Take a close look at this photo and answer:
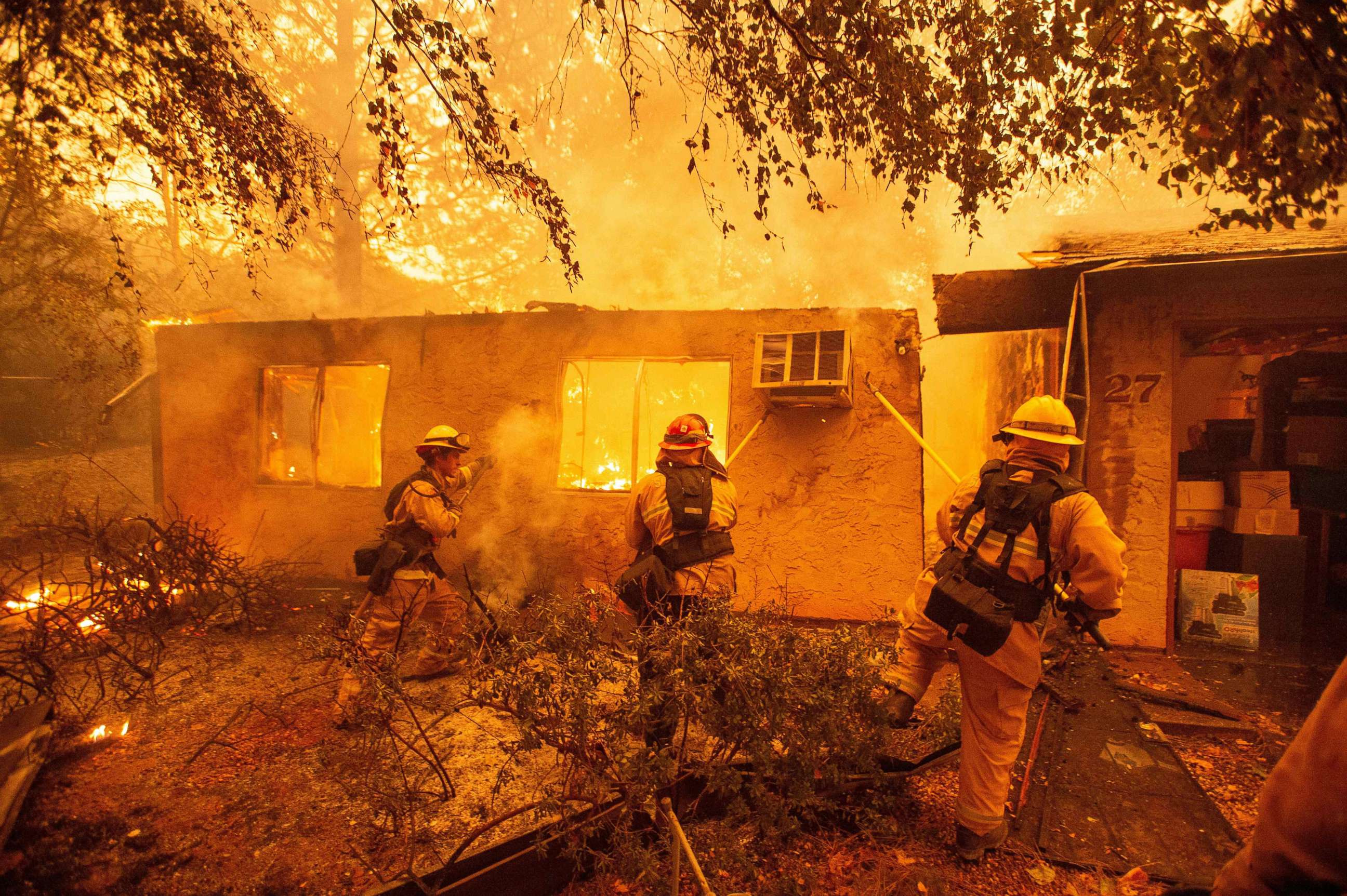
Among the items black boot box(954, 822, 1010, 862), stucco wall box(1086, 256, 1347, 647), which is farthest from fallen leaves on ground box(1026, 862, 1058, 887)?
stucco wall box(1086, 256, 1347, 647)

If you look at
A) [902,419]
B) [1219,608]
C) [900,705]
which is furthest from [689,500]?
[1219,608]

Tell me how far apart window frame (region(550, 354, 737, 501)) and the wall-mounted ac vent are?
57 centimetres

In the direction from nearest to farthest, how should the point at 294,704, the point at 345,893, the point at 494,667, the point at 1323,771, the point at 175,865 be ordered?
the point at 1323,771
the point at 494,667
the point at 345,893
the point at 175,865
the point at 294,704

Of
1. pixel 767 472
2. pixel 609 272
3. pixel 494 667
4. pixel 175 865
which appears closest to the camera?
pixel 494 667

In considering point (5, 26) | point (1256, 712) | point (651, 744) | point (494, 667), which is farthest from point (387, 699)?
point (1256, 712)

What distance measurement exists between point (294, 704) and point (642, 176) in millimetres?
17208

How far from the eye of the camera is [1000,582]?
298cm

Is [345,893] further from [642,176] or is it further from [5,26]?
[642,176]

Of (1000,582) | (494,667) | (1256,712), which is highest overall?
(1000,582)

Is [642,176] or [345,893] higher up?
[642,176]

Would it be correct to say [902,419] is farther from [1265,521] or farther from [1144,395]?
[1265,521]

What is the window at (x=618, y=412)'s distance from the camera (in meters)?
6.86

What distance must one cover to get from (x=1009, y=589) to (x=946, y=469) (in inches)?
90.9

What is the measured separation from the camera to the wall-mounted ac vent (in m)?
5.68
